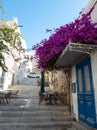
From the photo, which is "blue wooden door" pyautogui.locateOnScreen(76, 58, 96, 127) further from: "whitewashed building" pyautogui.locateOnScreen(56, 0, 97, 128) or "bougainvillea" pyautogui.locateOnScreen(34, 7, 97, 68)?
"bougainvillea" pyautogui.locateOnScreen(34, 7, 97, 68)

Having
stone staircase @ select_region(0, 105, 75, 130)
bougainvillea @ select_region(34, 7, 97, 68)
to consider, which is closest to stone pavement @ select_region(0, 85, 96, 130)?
stone staircase @ select_region(0, 105, 75, 130)

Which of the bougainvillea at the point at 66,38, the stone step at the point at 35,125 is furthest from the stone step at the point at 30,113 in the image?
the bougainvillea at the point at 66,38

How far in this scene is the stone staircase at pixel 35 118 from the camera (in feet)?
23.3

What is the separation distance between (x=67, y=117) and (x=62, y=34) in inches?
169

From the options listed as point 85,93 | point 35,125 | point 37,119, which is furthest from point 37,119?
point 85,93

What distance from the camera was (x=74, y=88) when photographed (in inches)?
320

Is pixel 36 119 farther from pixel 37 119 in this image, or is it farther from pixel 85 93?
pixel 85 93

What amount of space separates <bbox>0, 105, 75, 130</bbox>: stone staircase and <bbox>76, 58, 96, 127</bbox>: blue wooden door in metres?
1.05

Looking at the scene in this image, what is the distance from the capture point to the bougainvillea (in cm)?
567

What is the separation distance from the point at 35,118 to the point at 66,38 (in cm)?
442

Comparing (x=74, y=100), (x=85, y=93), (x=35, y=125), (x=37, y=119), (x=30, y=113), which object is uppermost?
(x=85, y=93)

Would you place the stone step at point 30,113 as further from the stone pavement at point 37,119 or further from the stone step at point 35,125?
the stone step at point 35,125

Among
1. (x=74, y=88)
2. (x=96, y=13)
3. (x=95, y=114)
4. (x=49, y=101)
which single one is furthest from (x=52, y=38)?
(x=49, y=101)

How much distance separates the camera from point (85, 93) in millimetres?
6738
